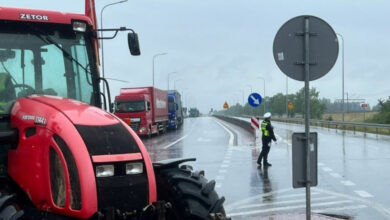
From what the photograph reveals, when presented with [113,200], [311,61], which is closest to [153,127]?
[311,61]

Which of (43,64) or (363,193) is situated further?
(363,193)

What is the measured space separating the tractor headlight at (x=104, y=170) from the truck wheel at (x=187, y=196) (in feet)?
3.20

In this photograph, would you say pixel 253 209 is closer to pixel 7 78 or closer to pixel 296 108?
pixel 7 78

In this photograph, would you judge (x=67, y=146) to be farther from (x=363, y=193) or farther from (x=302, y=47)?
(x=363, y=193)

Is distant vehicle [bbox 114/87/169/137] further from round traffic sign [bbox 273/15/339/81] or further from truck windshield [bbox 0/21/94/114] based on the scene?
truck windshield [bbox 0/21/94/114]

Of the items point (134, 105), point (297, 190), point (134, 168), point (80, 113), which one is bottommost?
point (297, 190)

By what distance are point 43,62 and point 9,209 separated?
183 centimetres

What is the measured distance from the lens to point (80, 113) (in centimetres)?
422

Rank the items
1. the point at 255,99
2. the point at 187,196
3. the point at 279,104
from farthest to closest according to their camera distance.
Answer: the point at 279,104, the point at 255,99, the point at 187,196

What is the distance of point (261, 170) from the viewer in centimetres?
1464

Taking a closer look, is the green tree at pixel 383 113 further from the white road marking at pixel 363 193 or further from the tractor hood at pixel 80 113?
the tractor hood at pixel 80 113

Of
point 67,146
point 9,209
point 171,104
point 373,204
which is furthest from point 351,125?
point 9,209

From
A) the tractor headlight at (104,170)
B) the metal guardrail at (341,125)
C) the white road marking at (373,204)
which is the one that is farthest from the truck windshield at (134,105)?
the tractor headlight at (104,170)

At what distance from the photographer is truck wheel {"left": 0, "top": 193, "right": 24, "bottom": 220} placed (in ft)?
12.3
